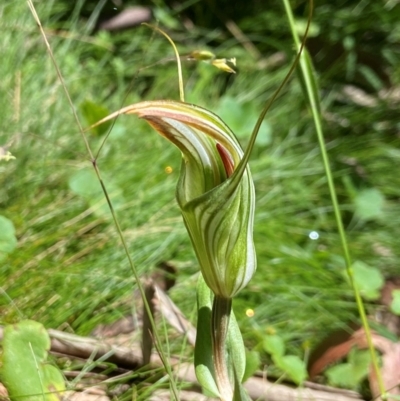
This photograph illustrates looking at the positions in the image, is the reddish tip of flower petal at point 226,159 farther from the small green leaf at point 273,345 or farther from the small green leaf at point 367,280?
the small green leaf at point 367,280

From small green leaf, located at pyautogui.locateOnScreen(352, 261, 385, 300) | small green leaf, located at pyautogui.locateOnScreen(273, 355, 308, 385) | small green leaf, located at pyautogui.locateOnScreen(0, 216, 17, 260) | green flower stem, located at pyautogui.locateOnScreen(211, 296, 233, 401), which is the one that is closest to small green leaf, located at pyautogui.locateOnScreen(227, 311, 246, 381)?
green flower stem, located at pyautogui.locateOnScreen(211, 296, 233, 401)

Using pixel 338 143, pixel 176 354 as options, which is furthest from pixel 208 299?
pixel 338 143

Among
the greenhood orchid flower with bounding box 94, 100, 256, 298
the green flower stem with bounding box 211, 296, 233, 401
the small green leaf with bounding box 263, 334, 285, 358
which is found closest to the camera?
the greenhood orchid flower with bounding box 94, 100, 256, 298

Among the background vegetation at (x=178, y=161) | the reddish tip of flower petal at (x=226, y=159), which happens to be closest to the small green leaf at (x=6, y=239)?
the background vegetation at (x=178, y=161)

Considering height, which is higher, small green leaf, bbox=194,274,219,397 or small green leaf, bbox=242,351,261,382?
small green leaf, bbox=194,274,219,397

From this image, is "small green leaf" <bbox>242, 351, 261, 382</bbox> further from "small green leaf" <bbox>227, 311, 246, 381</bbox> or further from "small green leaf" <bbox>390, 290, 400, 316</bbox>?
"small green leaf" <bbox>390, 290, 400, 316</bbox>

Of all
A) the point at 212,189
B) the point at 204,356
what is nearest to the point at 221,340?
the point at 204,356
